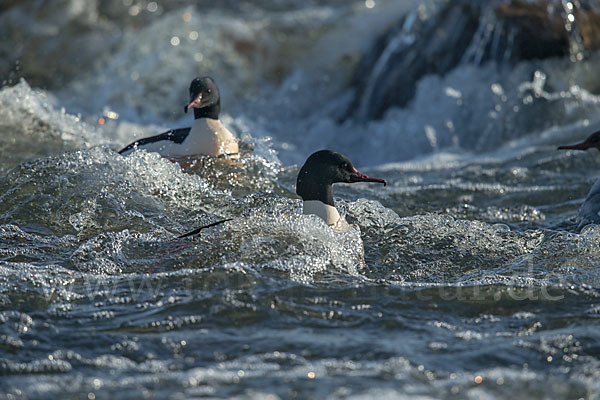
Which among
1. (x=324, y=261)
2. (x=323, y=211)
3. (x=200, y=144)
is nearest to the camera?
(x=324, y=261)

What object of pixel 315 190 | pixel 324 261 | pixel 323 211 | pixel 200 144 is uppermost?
pixel 200 144

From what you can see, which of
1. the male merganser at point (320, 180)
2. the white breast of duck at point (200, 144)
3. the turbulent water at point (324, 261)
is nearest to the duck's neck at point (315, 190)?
the male merganser at point (320, 180)

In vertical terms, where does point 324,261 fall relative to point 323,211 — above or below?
below

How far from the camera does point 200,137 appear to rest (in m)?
7.68

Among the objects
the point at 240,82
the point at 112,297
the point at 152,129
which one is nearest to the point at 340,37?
the point at 240,82

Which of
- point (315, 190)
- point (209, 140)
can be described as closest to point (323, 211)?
point (315, 190)

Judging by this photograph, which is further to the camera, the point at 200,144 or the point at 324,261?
the point at 200,144

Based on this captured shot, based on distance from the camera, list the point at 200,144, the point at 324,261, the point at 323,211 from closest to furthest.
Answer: the point at 324,261, the point at 323,211, the point at 200,144

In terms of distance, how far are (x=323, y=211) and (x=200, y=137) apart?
2256 mm

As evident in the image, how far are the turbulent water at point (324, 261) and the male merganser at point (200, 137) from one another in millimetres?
220

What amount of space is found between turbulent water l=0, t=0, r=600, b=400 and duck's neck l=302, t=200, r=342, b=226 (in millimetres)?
235

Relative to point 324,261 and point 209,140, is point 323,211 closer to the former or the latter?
point 324,261

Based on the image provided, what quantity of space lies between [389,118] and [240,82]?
3.74 m

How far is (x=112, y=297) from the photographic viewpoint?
4766mm
